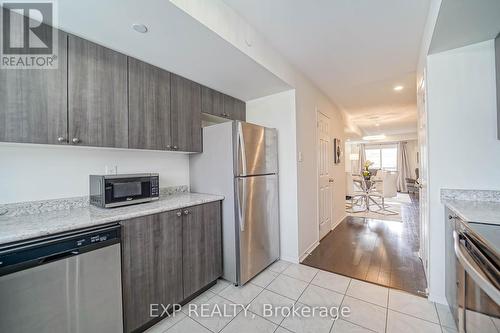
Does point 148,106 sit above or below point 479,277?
above

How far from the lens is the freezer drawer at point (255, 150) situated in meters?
2.07

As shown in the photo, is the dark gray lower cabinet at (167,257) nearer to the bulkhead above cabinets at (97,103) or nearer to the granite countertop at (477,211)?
the bulkhead above cabinets at (97,103)

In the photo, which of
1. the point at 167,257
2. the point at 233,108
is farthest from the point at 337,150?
the point at 167,257

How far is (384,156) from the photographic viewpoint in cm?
→ 954

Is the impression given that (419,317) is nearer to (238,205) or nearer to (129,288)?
(238,205)

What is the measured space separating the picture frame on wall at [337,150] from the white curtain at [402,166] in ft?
21.5

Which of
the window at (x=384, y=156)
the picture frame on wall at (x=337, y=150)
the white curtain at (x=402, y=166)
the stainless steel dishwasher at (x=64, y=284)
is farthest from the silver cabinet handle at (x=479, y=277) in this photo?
the window at (x=384, y=156)

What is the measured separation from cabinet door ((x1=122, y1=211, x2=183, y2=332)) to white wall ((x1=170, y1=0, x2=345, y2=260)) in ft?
4.91

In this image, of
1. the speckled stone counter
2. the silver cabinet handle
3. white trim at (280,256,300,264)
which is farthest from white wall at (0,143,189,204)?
the speckled stone counter

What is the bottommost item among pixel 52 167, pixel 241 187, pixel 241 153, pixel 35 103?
pixel 241 187

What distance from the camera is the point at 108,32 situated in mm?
1450

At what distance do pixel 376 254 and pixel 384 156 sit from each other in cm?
844

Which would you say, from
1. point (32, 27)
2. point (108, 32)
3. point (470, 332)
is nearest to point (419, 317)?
point (470, 332)

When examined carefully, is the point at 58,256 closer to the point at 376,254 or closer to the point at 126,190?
the point at 126,190
